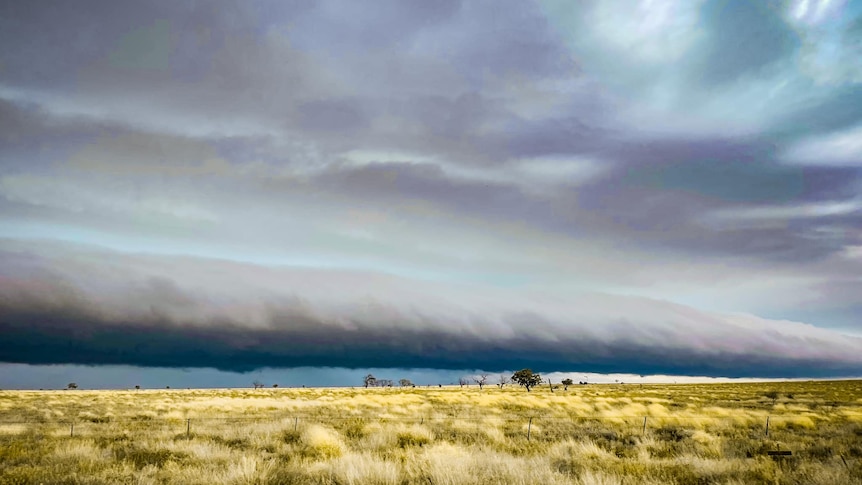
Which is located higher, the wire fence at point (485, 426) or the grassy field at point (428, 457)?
the grassy field at point (428, 457)

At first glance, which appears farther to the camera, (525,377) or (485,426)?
(525,377)

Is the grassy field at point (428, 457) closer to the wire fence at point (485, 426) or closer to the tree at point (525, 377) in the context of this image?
the wire fence at point (485, 426)

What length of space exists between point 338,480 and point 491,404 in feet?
124

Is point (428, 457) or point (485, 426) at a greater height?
point (428, 457)

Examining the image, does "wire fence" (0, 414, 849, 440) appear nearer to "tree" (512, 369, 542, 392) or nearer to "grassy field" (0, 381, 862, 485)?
"grassy field" (0, 381, 862, 485)

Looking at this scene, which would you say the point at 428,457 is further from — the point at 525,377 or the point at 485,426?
the point at 525,377

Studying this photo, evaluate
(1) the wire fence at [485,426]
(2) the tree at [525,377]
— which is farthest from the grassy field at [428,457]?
(2) the tree at [525,377]

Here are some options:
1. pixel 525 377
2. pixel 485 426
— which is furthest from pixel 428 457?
pixel 525 377

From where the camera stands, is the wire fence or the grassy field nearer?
the grassy field

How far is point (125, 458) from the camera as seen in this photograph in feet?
47.2

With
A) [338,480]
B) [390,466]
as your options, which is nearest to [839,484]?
[390,466]

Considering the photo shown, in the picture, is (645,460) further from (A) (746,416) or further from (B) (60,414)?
(B) (60,414)

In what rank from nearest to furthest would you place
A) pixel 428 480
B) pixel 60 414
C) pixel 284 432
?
pixel 428 480, pixel 284 432, pixel 60 414

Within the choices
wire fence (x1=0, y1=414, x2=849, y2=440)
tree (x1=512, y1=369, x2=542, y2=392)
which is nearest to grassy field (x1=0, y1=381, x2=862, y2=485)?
wire fence (x1=0, y1=414, x2=849, y2=440)
